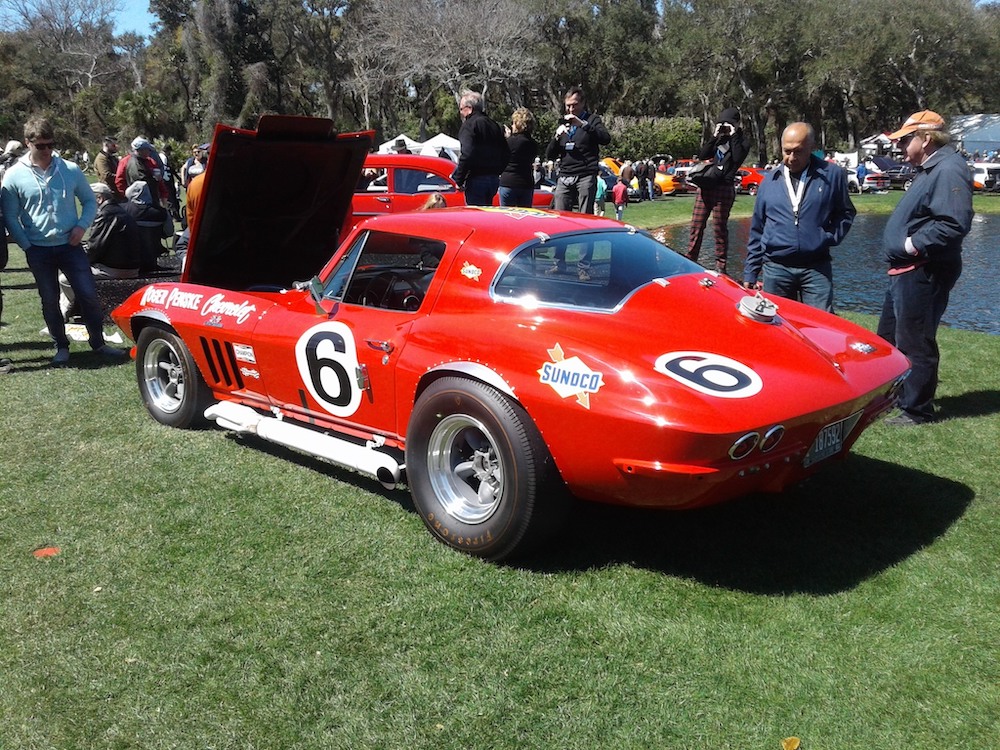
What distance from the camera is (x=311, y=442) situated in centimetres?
447

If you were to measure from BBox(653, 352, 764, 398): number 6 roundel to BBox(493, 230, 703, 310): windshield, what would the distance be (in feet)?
1.56

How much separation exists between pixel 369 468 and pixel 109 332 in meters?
5.55

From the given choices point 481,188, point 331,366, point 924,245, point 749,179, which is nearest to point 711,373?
→ point 331,366

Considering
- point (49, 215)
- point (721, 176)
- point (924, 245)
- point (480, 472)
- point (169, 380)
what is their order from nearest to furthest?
point (480, 472)
point (924, 245)
point (169, 380)
point (49, 215)
point (721, 176)

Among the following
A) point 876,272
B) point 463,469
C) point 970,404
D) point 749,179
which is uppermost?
point 463,469

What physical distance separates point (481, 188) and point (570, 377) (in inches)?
221

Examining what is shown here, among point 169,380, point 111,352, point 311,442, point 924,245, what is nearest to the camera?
point 311,442

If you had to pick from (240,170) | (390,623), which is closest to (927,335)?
(390,623)

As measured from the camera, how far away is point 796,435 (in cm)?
326

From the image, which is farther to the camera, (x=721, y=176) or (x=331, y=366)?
(x=721, y=176)

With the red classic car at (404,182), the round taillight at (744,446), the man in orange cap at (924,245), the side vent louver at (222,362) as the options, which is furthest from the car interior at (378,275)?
the red classic car at (404,182)

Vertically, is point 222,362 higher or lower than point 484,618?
higher

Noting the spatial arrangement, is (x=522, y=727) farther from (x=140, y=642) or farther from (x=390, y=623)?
(x=140, y=642)

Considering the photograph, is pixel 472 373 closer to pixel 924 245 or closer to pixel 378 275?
pixel 378 275
